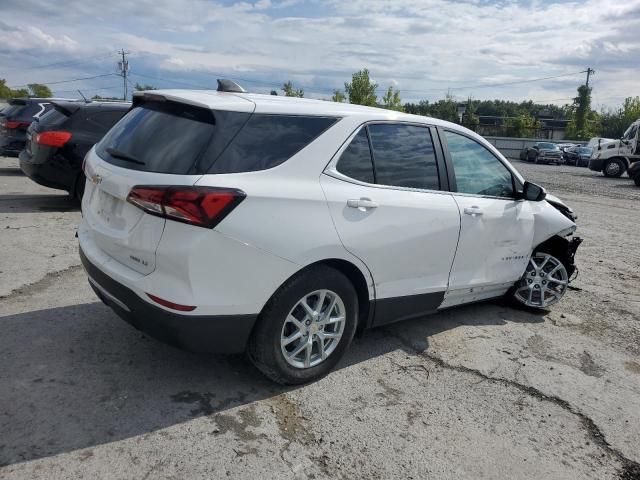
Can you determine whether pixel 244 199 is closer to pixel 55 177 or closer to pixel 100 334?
pixel 100 334

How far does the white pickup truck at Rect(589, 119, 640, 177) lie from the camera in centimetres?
2525

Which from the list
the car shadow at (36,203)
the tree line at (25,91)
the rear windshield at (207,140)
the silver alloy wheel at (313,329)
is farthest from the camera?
the tree line at (25,91)

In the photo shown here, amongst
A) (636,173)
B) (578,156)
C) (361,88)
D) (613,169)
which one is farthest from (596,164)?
(361,88)

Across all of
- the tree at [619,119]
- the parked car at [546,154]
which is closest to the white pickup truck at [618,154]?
the parked car at [546,154]

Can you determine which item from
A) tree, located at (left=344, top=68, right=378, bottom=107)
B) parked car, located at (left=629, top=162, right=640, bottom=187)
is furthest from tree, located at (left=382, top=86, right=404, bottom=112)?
parked car, located at (left=629, top=162, right=640, bottom=187)

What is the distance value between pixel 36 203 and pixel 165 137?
679 cm

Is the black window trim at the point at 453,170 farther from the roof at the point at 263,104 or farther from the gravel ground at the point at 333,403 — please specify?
the gravel ground at the point at 333,403

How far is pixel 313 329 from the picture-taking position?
11.1 feet

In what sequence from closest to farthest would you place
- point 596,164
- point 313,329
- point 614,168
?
point 313,329 → point 614,168 → point 596,164

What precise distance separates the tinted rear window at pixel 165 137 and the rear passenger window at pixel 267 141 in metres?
0.13

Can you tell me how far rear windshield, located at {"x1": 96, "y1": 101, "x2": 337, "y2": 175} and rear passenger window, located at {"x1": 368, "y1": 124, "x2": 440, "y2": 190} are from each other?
446 millimetres

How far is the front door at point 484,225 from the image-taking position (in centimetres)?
424

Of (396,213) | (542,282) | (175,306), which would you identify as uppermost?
(396,213)

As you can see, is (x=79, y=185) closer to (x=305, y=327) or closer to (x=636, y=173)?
(x=305, y=327)
